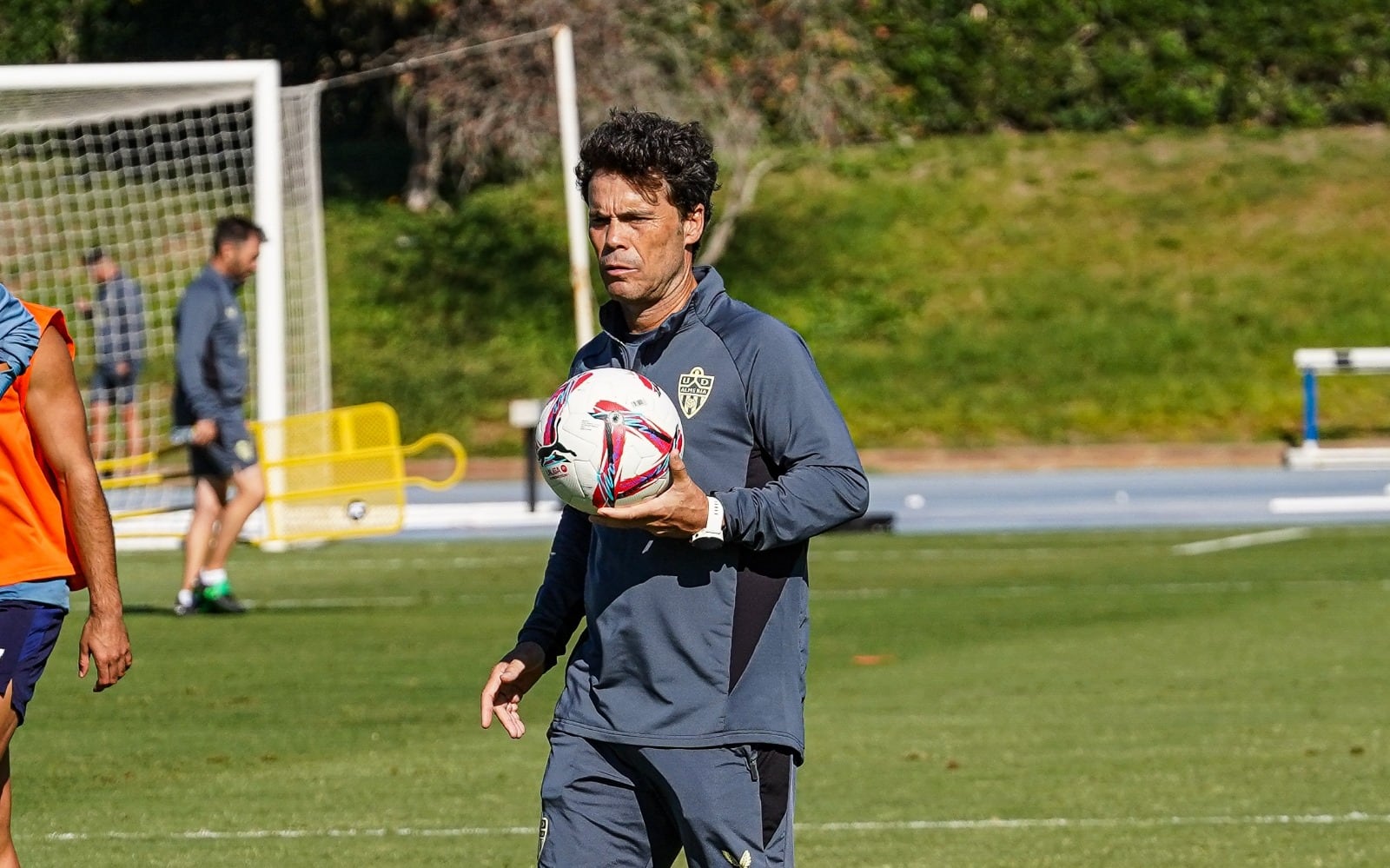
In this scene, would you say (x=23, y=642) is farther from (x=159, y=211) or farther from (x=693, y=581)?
(x=159, y=211)

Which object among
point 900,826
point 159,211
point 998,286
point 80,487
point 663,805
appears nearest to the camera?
point 663,805

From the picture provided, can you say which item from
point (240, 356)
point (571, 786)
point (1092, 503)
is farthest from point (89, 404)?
point (571, 786)

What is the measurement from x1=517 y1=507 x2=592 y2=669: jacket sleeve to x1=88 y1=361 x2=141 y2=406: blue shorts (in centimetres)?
1399

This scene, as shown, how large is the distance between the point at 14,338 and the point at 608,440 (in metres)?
1.54

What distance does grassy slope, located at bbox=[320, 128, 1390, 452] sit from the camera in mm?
25578

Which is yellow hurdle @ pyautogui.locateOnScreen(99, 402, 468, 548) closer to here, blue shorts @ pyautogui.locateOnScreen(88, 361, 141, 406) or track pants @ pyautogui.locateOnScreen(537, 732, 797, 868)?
blue shorts @ pyautogui.locateOnScreen(88, 361, 141, 406)

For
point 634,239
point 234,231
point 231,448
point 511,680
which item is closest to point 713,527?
point 634,239

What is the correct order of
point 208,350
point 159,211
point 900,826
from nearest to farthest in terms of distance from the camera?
point 900,826 → point 208,350 → point 159,211

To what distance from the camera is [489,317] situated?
2839 centimetres

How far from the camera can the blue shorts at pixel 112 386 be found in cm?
1789

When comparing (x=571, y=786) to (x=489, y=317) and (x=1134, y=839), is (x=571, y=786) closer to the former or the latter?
(x=1134, y=839)

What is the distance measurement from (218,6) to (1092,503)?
65.1 feet

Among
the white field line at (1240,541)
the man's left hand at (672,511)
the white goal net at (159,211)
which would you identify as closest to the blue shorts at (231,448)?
the white goal net at (159,211)

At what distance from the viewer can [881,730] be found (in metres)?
8.60
